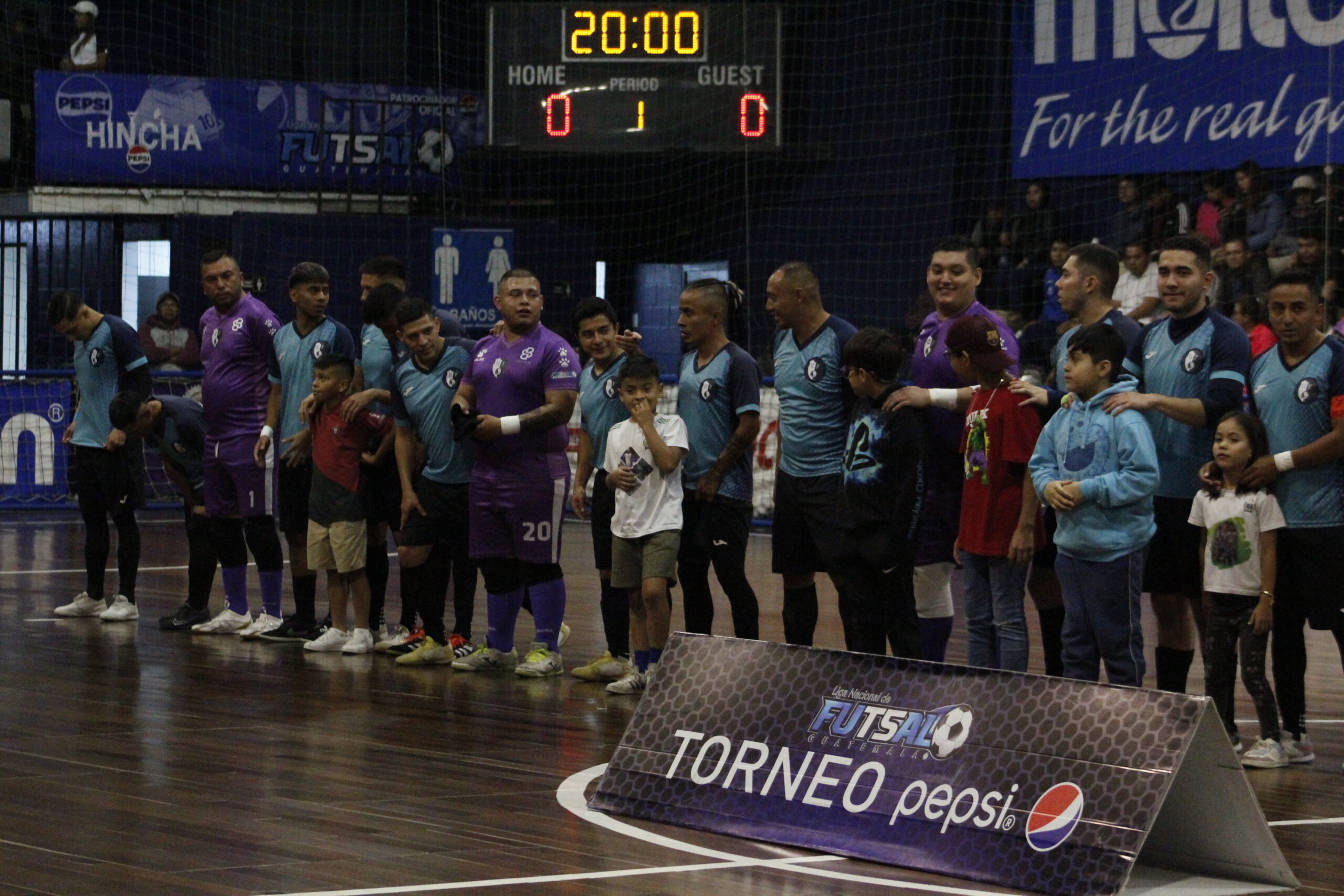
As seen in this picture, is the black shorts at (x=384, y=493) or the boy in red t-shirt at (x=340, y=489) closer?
the boy in red t-shirt at (x=340, y=489)

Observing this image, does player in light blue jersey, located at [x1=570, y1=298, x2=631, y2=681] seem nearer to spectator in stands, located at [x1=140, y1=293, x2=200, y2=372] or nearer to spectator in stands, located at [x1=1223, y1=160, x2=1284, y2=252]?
spectator in stands, located at [x1=1223, y1=160, x2=1284, y2=252]

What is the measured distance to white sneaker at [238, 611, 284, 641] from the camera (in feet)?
32.6

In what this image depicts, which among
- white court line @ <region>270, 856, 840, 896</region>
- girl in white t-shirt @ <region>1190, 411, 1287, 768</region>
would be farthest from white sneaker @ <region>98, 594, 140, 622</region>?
girl in white t-shirt @ <region>1190, 411, 1287, 768</region>

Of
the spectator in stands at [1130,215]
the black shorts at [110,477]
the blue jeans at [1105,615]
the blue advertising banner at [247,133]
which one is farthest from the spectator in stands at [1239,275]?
the blue advertising banner at [247,133]

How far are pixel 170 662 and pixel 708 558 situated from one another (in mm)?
2806

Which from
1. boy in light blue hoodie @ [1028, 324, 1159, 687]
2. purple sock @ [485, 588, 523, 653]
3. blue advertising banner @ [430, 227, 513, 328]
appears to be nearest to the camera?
boy in light blue hoodie @ [1028, 324, 1159, 687]

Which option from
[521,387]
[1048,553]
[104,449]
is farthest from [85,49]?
[1048,553]

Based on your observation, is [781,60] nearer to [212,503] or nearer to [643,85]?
[643,85]

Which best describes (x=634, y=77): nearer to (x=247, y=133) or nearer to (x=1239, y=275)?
(x=247, y=133)

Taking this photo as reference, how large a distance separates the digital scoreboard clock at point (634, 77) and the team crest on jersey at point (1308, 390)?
12.7 metres

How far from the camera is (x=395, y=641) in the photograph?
9391 millimetres

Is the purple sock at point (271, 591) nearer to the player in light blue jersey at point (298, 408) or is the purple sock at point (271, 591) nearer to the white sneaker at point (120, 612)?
the player in light blue jersey at point (298, 408)

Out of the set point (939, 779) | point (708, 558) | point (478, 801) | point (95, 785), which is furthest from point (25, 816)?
point (708, 558)

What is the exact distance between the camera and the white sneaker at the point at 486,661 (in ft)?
29.0
